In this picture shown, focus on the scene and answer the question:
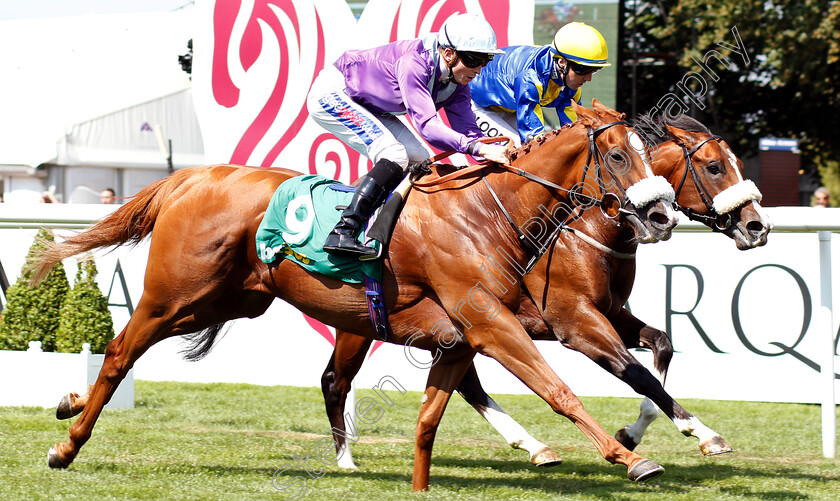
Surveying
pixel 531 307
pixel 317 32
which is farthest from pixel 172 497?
pixel 317 32

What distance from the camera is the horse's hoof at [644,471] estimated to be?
342 centimetres

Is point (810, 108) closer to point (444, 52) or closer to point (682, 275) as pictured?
point (682, 275)

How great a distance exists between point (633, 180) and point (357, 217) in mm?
1178

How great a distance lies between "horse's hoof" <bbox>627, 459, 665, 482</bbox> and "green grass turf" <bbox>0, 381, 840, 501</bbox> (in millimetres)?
799

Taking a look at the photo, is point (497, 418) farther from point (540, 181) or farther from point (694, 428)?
point (540, 181)

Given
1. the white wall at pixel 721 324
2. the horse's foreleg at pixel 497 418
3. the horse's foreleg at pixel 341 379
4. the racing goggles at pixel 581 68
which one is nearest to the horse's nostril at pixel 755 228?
the racing goggles at pixel 581 68

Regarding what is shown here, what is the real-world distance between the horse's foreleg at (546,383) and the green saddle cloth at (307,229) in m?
0.62

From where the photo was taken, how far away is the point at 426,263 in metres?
4.09

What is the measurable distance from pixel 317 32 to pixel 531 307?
3224 millimetres

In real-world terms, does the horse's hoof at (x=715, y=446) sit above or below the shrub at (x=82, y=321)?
above

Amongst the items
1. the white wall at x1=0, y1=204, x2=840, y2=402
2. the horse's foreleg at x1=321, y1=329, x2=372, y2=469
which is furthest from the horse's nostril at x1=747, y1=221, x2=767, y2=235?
the white wall at x1=0, y1=204, x2=840, y2=402

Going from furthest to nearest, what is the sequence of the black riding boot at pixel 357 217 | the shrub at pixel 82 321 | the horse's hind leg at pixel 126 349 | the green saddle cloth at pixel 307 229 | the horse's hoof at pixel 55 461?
the shrub at pixel 82 321, the horse's hind leg at pixel 126 349, the horse's hoof at pixel 55 461, the green saddle cloth at pixel 307 229, the black riding boot at pixel 357 217

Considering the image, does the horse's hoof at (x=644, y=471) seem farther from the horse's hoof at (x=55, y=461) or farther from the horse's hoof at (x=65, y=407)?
the horse's hoof at (x=65, y=407)

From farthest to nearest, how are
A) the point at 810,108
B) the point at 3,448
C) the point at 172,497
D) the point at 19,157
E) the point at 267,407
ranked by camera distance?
the point at 810,108
the point at 19,157
the point at 267,407
the point at 3,448
the point at 172,497
